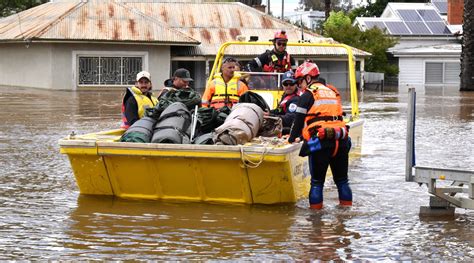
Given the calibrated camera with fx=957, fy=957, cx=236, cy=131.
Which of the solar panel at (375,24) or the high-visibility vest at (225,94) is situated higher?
the solar panel at (375,24)

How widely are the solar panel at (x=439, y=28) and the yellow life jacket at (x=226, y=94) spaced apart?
46192 mm

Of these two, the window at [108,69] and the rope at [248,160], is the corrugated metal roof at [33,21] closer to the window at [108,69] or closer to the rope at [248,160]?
the window at [108,69]

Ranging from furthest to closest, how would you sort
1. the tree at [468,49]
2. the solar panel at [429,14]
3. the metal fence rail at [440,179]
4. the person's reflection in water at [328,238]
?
the solar panel at [429,14] → the tree at [468,49] → the metal fence rail at [440,179] → the person's reflection in water at [328,238]

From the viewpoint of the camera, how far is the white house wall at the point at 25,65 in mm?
41656

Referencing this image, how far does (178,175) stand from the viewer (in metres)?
9.82

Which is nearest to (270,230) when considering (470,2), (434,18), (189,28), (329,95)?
(329,95)

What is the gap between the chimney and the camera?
6062 centimetres

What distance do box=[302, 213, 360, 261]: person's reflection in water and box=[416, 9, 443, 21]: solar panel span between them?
1968 inches

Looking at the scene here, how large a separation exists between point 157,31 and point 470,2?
44.1 feet

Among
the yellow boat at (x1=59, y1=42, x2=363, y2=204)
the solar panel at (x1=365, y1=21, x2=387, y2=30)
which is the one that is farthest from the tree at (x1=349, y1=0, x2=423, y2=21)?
the yellow boat at (x1=59, y1=42, x2=363, y2=204)

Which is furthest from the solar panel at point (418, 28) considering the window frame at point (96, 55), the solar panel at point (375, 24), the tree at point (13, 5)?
the tree at point (13, 5)

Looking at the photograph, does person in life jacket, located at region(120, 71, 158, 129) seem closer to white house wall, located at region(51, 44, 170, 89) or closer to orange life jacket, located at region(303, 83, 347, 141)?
orange life jacket, located at region(303, 83, 347, 141)

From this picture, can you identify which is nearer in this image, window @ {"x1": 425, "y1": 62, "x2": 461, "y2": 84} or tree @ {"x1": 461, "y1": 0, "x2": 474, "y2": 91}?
tree @ {"x1": 461, "y1": 0, "x2": 474, "y2": 91}

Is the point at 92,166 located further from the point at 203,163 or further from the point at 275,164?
the point at 275,164
